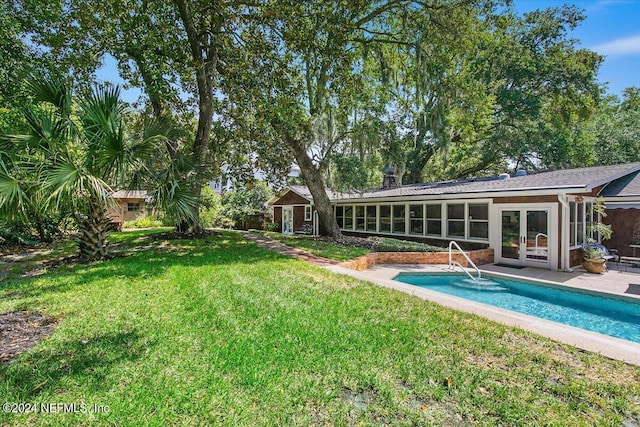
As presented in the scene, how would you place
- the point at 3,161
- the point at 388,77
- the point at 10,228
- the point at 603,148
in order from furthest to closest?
the point at 603,148, the point at 388,77, the point at 10,228, the point at 3,161

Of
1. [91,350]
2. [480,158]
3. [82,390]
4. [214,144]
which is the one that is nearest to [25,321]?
[91,350]

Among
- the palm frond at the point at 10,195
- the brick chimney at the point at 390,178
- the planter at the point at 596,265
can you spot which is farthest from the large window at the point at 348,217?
the palm frond at the point at 10,195

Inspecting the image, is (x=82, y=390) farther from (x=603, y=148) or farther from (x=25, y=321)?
(x=603, y=148)

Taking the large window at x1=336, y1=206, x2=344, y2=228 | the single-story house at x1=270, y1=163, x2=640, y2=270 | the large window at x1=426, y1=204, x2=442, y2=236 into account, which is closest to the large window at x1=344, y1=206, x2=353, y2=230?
the large window at x1=336, y1=206, x2=344, y2=228

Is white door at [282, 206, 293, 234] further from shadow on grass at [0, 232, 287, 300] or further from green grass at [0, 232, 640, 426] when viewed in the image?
green grass at [0, 232, 640, 426]

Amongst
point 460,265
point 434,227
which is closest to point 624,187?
point 434,227

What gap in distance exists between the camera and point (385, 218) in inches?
618

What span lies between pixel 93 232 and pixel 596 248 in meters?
14.5

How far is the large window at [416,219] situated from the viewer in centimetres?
1381

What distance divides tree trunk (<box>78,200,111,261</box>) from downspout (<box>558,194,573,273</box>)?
504 inches

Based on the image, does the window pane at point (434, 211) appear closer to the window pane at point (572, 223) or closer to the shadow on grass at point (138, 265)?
the window pane at point (572, 223)

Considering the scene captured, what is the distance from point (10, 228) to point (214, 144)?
8084 millimetres

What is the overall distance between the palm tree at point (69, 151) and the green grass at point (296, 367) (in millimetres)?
2001

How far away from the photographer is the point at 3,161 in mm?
5594
